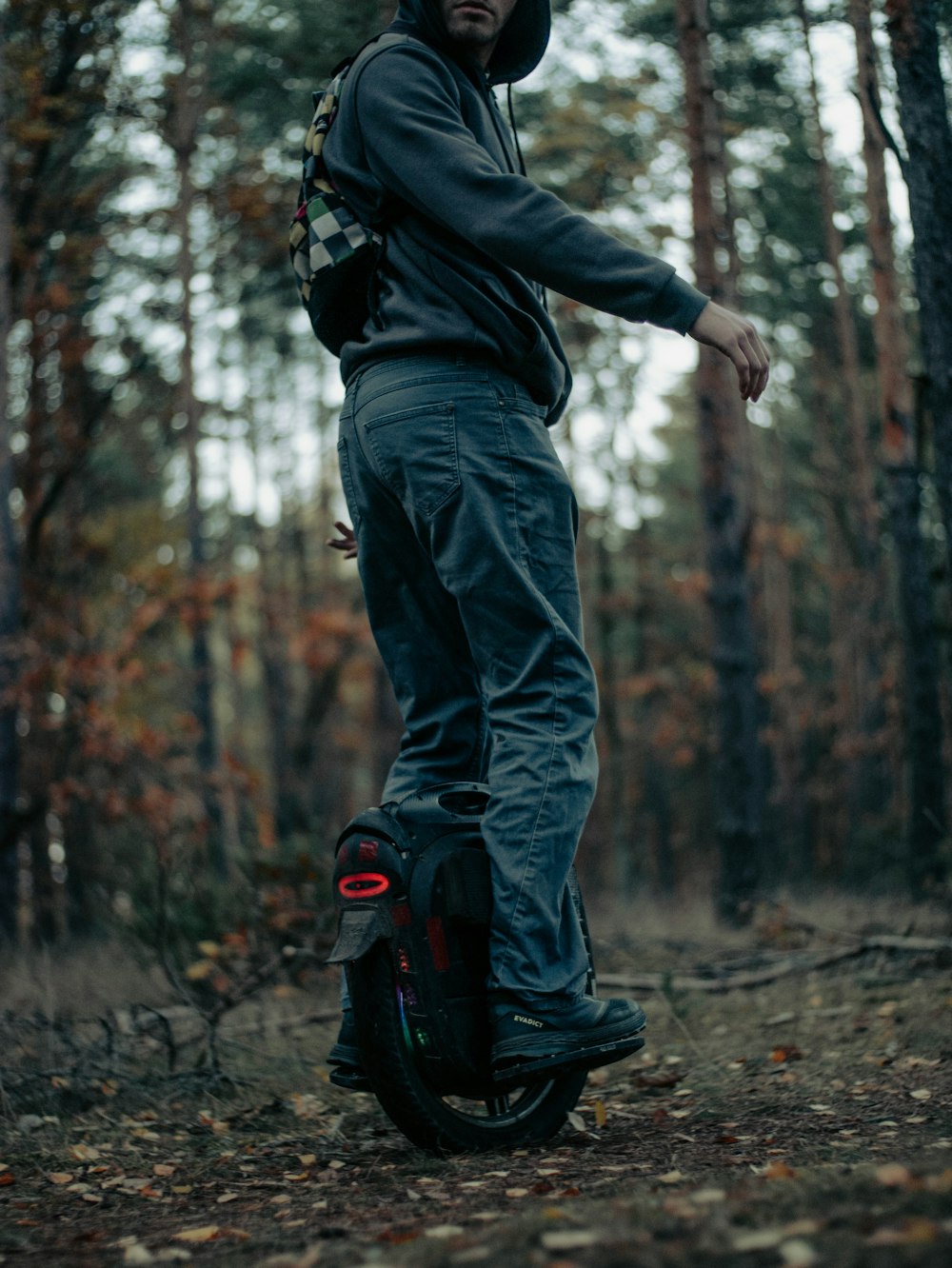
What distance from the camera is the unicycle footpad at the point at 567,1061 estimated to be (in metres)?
2.37

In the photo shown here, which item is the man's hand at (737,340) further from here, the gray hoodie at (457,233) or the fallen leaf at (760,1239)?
the fallen leaf at (760,1239)

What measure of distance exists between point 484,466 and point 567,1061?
3.83ft

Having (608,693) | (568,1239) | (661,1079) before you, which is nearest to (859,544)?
(608,693)

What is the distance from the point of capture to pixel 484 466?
8.29 ft

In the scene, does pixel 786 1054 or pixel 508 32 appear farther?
pixel 786 1054

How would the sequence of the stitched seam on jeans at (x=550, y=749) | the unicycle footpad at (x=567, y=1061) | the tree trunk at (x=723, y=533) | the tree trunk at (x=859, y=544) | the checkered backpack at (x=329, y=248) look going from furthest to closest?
the tree trunk at (x=859, y=544) → the tree trunk at (x=723, y=533) → the checkered backpack at (x=329, y=248) → the stitched seam on jeans at (x=550, y=749) → the unicycle footpad at (x=567, y=1061)

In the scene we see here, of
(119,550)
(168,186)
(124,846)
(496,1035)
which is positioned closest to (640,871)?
(119,550)

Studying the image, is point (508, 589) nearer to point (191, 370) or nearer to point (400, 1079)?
point (400, 1079)

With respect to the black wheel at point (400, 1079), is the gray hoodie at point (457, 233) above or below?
above

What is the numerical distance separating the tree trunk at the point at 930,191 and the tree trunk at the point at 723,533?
15.2ft

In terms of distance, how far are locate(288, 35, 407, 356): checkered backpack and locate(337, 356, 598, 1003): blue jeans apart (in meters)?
0.18

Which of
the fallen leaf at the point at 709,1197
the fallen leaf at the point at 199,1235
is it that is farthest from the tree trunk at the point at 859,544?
the fallen leaf at the point at 199,1235

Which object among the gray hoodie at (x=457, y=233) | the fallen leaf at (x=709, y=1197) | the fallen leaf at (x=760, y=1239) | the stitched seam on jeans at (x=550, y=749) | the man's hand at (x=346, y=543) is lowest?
the fallen leaf at (x=709, y=1197)

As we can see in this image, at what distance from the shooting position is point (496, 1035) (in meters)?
2.42
